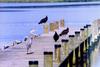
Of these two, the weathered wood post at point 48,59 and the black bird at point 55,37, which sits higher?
the black bird at point 55,37

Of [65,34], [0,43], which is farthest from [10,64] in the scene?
[65,34]

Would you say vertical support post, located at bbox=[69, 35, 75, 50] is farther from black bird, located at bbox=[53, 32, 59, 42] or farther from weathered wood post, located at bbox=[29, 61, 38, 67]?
weathered wood post, located at bbox=[29, 61, 38, 67]

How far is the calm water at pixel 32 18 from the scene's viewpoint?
544 cm

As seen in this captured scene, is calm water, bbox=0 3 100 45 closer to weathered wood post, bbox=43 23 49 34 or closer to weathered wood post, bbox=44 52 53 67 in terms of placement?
weathered wood post, bbox=43 23 49 34

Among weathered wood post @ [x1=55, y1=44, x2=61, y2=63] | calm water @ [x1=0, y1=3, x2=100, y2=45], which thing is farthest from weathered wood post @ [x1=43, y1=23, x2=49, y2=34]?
weathered wood post @ [x1=55, y1=44, x2=61, y2=63]

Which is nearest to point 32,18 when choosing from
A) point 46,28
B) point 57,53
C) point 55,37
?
point 46,28

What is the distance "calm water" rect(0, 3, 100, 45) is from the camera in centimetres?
544

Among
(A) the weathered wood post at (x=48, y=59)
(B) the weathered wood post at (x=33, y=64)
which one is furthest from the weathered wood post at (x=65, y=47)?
(B) the weathered wood post at (x=33, y=64)

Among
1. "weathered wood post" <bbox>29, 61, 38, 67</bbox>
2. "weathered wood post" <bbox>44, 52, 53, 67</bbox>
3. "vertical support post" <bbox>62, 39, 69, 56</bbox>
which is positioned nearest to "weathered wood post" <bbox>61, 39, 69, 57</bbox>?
"vertical support post" <bbox>62, 39, 69, 56</bbox>

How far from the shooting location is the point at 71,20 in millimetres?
5449

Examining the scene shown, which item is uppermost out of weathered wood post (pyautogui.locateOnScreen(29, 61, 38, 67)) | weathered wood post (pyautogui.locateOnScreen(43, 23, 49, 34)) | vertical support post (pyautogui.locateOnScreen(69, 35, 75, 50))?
weathered wood post (pyautogui.locateOnScreen(43, 23, 49, 34))

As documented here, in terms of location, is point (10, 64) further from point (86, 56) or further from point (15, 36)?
point (86, 56)

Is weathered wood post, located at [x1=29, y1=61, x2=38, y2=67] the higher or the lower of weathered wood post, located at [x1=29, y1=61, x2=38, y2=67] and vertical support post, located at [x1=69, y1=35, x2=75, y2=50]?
the lower

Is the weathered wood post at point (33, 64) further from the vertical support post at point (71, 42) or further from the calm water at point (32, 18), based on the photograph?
the vertical support post at point (71, 42)
